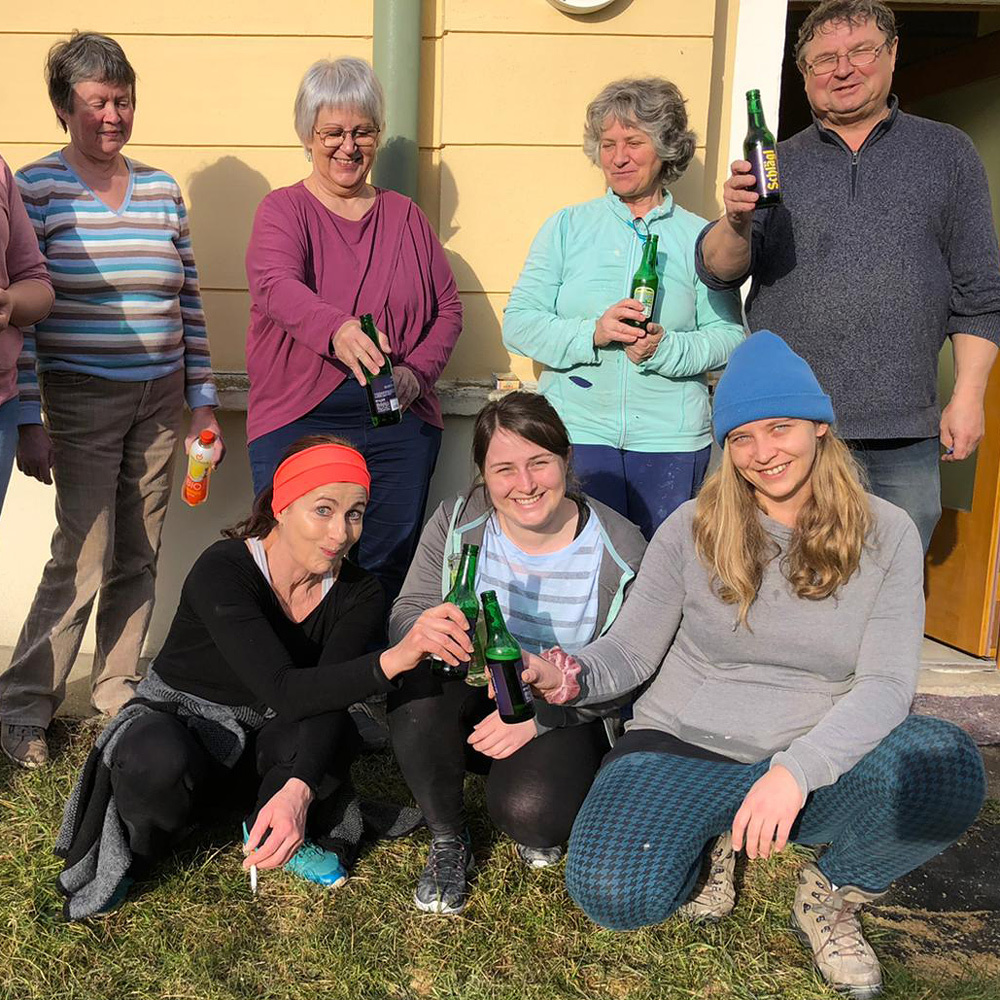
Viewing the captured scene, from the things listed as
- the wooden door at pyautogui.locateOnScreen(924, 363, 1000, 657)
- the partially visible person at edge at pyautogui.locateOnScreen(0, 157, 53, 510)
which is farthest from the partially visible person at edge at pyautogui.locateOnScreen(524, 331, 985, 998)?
the wooden door at pyautogui.locateOnScreen(924, 363, 1000, 657)

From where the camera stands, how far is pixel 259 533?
9.62 feet

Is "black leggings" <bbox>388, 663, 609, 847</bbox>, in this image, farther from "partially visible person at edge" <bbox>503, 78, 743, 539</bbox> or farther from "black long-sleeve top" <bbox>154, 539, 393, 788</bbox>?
"partially visible person at edge" <bbox>503, 78, 743, 539</bbox>

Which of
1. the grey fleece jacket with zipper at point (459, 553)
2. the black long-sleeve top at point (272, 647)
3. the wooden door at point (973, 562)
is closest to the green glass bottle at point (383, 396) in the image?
the grey fleece jacket with zipper at point (459, 553)

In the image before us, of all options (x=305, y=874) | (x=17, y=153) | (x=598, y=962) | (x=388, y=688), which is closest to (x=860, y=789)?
(x=598, y=962)

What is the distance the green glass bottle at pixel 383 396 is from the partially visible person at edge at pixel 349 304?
0.22 feet

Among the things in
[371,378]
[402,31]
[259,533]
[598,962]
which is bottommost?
[598,962]

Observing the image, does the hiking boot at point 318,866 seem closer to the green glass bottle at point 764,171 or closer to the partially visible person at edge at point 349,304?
the partially visible person at edge at point 349,304

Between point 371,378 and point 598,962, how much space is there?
69.2 inches

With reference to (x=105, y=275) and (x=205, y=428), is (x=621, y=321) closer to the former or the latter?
(x=205, y=428)

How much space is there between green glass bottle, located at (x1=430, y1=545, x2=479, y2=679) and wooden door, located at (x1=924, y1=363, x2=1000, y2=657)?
278 centimetres

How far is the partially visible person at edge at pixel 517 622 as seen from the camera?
9.00ft

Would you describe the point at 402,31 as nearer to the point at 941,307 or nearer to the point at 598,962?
the point at 941,307

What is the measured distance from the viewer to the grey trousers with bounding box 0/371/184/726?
11.4 ft

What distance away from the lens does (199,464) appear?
11.9ft
